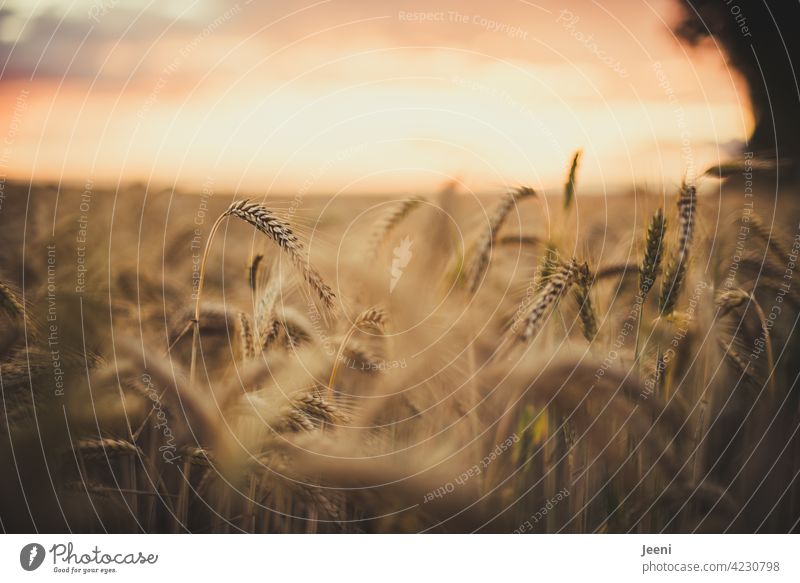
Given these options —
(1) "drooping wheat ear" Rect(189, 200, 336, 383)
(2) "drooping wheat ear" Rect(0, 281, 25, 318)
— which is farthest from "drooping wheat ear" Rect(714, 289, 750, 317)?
(2) "drooping wheat ear" Rect(0, 281, 25, 318)

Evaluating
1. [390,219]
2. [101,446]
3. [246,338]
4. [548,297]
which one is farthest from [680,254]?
[101,446]

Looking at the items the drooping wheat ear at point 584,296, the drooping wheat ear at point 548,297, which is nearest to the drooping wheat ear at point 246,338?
the drooping wheat ear at point 548,297

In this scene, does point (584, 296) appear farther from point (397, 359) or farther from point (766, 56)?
point (766, 56)

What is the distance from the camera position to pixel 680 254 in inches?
66.9

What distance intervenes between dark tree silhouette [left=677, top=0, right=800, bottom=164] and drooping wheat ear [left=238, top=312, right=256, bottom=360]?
1263 mm

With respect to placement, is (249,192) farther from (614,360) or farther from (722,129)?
(722,129)

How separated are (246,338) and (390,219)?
43 cm

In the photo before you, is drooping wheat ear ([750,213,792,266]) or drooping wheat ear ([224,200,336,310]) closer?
drooping wheat ear ([224,200,336,310])

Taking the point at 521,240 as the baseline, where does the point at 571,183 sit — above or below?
above

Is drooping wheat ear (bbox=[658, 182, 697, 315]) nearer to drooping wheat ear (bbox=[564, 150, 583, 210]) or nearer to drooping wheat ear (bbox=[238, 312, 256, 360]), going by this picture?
drooping wheat ear (bbox=[564, 150, 583, 210])

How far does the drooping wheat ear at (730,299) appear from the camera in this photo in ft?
5.63

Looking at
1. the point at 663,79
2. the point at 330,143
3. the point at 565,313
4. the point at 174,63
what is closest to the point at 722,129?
the point at 663,79

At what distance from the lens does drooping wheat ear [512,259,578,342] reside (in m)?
1.68

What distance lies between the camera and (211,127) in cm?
162
